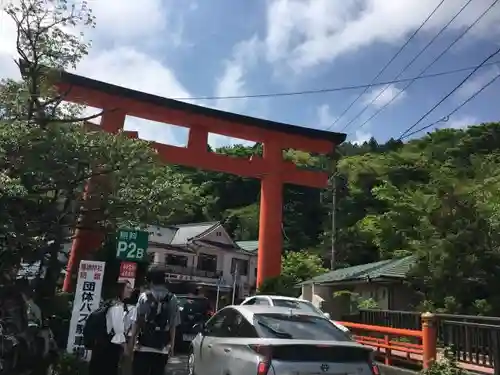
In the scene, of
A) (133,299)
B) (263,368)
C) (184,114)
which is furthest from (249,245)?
(263,368)

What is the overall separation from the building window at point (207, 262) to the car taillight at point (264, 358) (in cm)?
3793

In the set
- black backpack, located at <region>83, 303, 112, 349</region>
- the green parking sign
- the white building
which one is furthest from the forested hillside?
black backpack, located at <region>83, 303, 112, 349</region>

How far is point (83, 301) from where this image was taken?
9273mm

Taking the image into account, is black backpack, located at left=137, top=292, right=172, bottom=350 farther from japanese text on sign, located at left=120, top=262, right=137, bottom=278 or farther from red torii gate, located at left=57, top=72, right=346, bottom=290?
red torii gate, located at left=57, top=72, right=346, bottom=290

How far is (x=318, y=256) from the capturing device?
44.4 metres

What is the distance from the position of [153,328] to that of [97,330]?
840 mm

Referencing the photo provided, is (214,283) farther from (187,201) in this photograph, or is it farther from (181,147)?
(187,201)

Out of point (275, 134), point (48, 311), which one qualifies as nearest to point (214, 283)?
point (275, 134)

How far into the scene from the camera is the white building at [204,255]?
41.2m

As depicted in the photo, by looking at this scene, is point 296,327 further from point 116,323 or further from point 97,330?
point 97,330

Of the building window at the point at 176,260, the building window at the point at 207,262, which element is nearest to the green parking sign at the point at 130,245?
the building window at the point at 176,260

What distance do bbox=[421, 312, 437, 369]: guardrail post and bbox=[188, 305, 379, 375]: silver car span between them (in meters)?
3.54

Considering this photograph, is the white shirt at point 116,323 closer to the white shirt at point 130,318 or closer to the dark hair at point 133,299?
the white shirt at point 130,318

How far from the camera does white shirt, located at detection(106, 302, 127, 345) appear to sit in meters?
6.46
